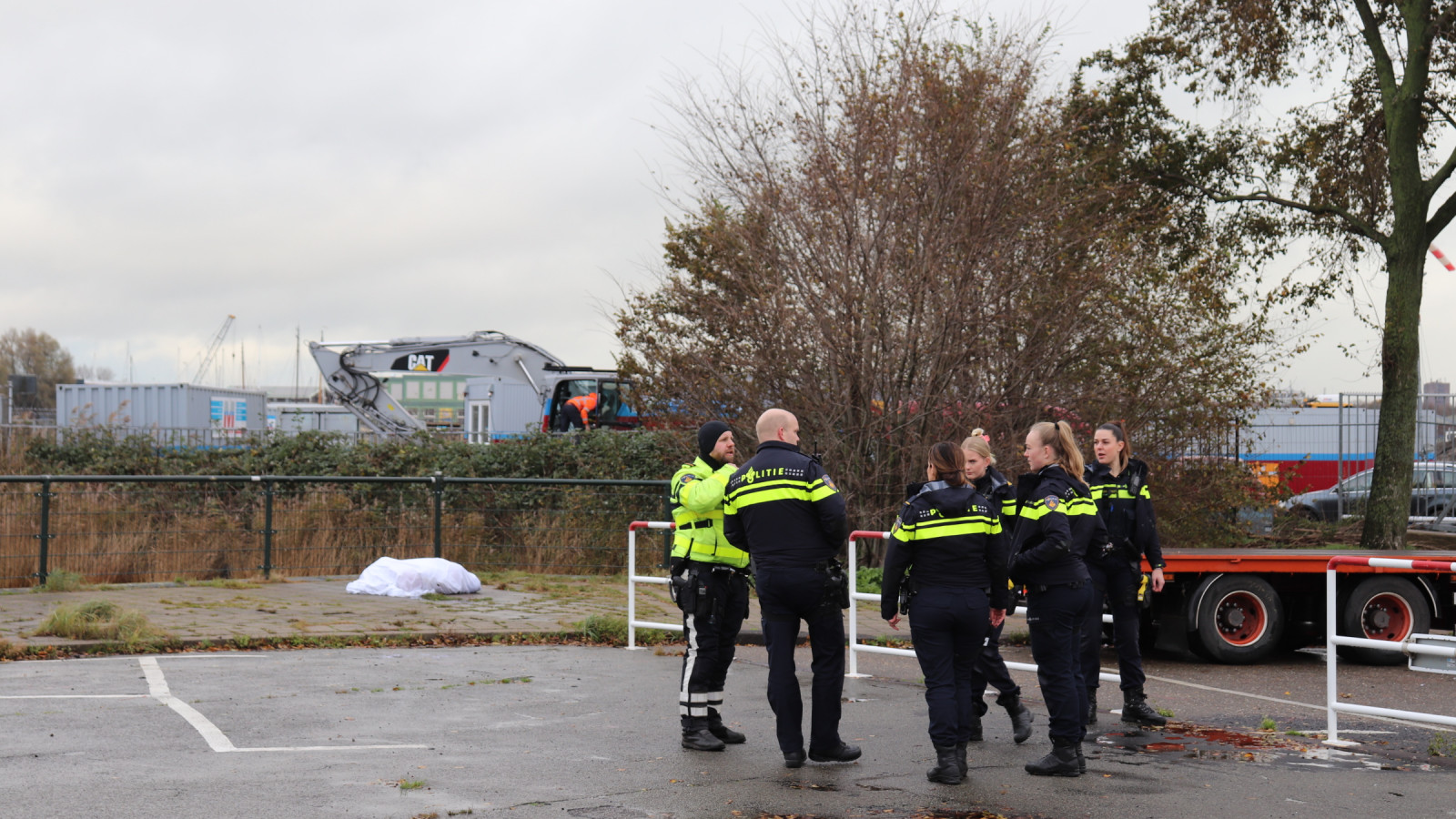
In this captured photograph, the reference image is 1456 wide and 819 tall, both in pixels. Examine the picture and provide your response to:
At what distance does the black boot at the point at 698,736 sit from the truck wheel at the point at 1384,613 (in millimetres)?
6916

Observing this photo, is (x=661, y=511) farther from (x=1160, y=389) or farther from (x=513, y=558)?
(x=1160, y=389)

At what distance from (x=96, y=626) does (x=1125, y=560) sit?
879 centimetres

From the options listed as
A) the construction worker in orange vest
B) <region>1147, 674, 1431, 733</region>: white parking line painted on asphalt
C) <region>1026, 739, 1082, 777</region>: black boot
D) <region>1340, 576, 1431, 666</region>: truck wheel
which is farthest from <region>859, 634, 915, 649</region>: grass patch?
the construction worker in orange vest

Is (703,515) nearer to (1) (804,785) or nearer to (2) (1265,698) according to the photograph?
(1) (804,785)

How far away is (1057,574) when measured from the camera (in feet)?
23.1

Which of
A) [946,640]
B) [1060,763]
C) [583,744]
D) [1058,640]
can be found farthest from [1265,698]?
[583,744]

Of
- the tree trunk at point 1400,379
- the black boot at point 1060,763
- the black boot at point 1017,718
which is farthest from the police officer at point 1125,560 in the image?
the tree trunk at point 1400,379

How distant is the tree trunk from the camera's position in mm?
18875

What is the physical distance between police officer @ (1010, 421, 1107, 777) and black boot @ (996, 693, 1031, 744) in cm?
64

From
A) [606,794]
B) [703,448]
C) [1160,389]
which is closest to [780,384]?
[1160,389]

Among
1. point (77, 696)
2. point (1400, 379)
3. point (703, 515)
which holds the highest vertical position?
point (1400, 379)

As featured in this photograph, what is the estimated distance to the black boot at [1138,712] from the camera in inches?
324

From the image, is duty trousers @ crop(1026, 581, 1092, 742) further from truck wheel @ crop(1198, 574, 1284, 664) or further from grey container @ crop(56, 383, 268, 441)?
grey container @ crop(56, 383, 268, 441)

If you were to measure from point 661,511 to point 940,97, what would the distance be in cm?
648
